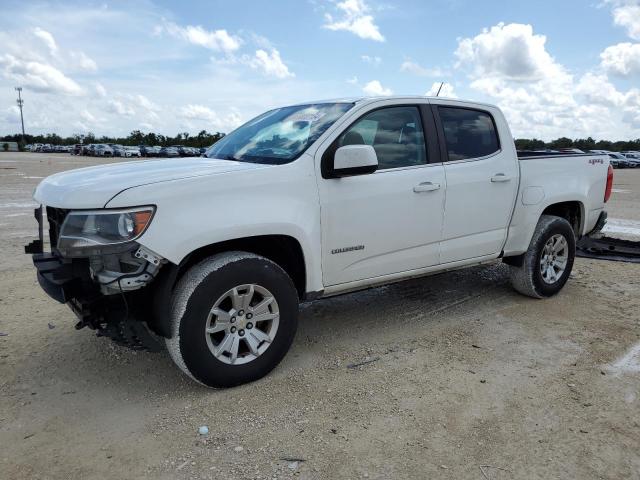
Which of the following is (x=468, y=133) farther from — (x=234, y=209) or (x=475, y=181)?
(x=234, y=209)

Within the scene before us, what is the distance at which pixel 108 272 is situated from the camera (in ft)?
9.97

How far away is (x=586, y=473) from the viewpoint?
2.60 m

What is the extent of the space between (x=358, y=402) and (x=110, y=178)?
6.77 feet

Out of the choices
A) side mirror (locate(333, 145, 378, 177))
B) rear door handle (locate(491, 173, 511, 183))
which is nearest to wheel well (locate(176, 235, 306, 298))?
side mirror (locate(333, 145, 378, 177))

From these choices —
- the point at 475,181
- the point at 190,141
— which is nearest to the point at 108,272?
the point at 475,181

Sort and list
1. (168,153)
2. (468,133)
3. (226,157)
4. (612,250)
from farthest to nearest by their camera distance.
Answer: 1. (168,153)
2. (612,250)
3. (468,133)
4. (226,157)

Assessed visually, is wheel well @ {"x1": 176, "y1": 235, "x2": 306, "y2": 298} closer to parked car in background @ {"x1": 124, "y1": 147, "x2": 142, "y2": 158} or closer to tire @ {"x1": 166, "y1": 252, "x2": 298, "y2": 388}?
tire @ {"x1": 166, "y1": 252, "x2": 298, "y2": 388}

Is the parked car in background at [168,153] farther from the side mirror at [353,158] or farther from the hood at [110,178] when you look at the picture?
the side mirror at [353,158]

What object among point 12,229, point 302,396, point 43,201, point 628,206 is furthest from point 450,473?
point 628,206

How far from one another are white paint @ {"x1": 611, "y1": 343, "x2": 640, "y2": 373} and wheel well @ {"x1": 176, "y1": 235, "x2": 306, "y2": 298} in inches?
91.1

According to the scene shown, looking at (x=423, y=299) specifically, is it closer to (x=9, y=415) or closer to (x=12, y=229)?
(x=9, y=415)

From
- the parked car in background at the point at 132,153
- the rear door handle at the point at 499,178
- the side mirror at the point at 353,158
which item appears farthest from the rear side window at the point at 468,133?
the parked car in background at the point at 132,153

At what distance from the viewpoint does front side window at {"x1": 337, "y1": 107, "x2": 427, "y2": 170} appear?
3875mm

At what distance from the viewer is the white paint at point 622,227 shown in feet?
30.5
